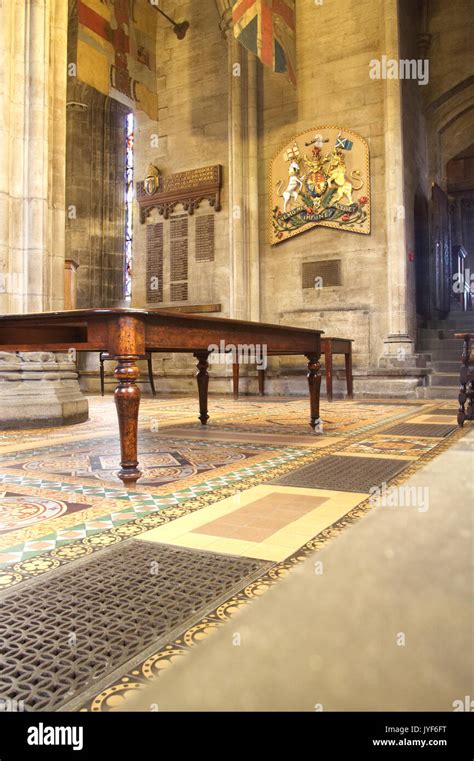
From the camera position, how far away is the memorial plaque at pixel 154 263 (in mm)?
10953

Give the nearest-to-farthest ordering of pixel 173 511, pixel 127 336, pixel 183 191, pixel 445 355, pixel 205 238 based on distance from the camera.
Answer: pixel 173 511, pixel 127 336, pixel 445 355, pixel 205 238, pixel 183 191

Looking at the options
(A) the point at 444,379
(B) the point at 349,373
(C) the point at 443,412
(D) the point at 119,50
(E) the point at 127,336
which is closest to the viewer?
(E) the point at 127,336

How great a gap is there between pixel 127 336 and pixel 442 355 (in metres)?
8.36

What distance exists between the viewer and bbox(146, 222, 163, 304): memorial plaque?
35.9 ft

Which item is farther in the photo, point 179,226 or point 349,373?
point 179,226

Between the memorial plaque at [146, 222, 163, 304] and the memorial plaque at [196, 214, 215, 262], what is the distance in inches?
Result: 33.5

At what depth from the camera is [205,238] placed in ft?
34.4

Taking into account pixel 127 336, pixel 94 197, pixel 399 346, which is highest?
pixel 94 197

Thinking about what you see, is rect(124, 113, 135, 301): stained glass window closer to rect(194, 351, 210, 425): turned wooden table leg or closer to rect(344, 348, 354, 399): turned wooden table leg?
rect(344, 348, 354, 399): turned wooden table leg

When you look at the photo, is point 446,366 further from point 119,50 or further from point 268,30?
point 119,50

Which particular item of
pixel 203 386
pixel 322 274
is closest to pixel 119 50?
pixel 322 274

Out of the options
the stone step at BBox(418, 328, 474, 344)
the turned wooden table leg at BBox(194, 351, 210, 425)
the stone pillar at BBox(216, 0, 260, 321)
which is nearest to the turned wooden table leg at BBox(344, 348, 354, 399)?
the stone pillar at BBox(216, 0, 260, 321)

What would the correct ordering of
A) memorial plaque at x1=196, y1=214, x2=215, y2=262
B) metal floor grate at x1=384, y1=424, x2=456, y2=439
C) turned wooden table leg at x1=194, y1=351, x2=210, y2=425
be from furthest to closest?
memorial plaque at x1=196, y1=214, x2=215, y2=262
turned wooden table leg at x1=194, y1=351, x2=210, y2=425
metal floor grate at x1=384, y1=424, x2=456, y2=439

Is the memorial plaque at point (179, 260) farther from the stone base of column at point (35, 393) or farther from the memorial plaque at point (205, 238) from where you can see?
the stone base of column at point (35, 393)
